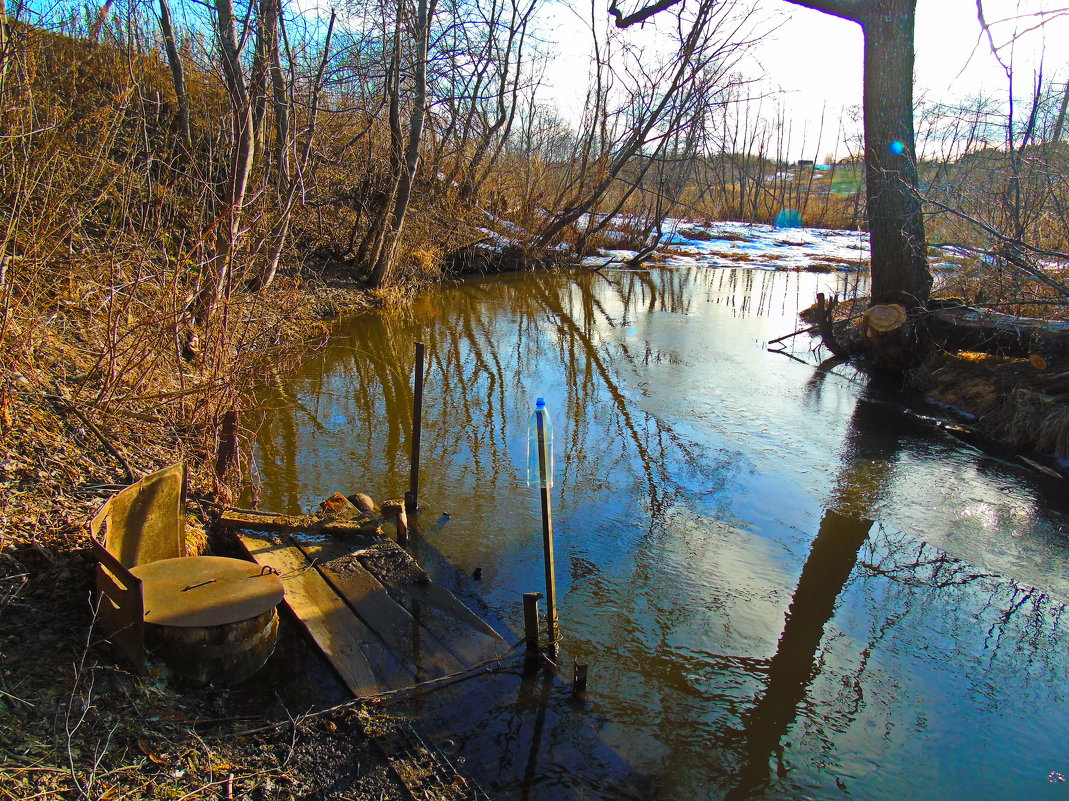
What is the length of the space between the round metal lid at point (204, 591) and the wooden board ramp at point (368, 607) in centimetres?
37

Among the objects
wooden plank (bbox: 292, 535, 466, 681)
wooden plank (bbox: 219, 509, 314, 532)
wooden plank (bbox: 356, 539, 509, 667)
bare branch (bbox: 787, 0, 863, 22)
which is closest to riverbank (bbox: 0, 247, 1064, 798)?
wooden plank (bbox: 219, 509, 314, 532)

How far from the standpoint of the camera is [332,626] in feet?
12.9

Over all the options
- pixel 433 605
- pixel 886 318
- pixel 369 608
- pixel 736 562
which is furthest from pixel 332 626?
pixel 886 318

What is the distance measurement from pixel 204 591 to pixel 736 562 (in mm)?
3709

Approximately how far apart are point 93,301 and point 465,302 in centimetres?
1130

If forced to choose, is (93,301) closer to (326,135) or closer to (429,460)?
(429,460)

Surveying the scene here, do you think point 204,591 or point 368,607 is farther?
point 368,607

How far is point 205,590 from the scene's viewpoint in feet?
11.8

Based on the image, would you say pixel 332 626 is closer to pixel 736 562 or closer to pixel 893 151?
pixel 736 562

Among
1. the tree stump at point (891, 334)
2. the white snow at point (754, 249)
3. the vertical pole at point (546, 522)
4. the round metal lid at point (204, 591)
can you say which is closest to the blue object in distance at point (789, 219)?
the white snow at point (754, 249)

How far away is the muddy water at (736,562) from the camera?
349cm

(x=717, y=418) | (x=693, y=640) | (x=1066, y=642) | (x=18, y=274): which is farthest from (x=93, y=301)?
(x=1066, y=642)

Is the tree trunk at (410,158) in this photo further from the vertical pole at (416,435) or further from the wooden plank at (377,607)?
the wooden plank at (377,607)

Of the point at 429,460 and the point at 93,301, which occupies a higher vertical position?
the point at 93,301
